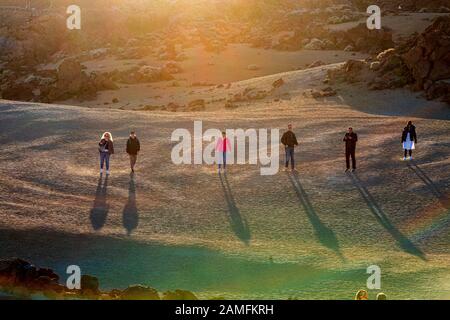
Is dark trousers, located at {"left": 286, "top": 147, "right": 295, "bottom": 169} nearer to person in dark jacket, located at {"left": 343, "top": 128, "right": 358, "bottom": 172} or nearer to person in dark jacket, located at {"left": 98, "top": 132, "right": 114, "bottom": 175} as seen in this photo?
person in dark jacket, located at {"left": 343, "top": 128, "right": 358, "bottom": 172}

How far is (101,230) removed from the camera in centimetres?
1919

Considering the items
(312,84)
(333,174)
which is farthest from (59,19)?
(333,174)

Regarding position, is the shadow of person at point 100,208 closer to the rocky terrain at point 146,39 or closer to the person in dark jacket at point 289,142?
the person in dark jacket at point 289,142

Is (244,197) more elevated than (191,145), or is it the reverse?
(191,145)

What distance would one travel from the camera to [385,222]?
20.2 m

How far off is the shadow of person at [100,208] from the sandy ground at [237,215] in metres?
0.07

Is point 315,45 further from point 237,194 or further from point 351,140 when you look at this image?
point 237,194

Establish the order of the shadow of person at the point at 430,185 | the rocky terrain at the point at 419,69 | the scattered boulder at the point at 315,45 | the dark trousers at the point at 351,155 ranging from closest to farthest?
the shadow of person at the point at 430,185, the dark trousers at the point at 351,155, the rocky terrain at the point at 419,69, the scattered boulder at the point at 315,45

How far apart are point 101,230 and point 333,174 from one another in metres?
10.4

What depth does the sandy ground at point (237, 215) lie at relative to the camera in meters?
16.2

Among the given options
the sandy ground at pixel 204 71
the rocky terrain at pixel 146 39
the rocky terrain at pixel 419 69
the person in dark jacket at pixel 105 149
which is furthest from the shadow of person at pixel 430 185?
the rocky terrain at pixel 146 39

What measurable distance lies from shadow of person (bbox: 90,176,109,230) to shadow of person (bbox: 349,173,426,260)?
867 centimetres
